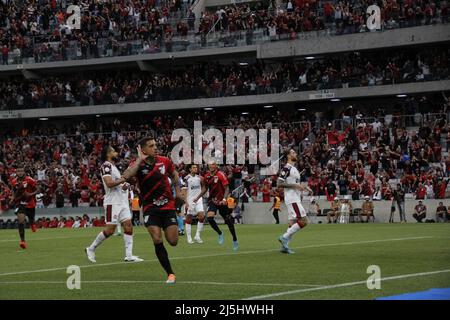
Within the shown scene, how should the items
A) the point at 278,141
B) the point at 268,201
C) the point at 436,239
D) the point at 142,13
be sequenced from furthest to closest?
the point at 142,13 < the point at 278,141 < the point at 268,201 < the point at 436,239

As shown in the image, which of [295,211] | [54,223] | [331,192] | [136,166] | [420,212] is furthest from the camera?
[54,223]

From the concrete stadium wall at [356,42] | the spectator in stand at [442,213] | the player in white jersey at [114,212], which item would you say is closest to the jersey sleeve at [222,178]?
the player in white jersey at [114,212]

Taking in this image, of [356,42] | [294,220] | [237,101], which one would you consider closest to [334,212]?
[356,42]

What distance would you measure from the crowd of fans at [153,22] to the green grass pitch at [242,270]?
26533 mm

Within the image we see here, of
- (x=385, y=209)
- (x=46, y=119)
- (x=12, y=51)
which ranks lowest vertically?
(x=385, y=209)

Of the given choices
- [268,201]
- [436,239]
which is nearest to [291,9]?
[268,201]

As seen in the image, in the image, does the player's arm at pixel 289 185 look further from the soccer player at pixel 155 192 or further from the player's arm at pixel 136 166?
the player's arm at pixel 136 166

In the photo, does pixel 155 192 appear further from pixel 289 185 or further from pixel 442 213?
pixel 442 213

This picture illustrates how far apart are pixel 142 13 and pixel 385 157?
23.0 m

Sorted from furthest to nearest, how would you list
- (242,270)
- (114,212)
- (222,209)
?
(222,209)
(114,212)
(242,270)

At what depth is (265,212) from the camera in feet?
152

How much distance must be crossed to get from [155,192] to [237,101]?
41725mm

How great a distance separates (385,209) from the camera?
140 ft
